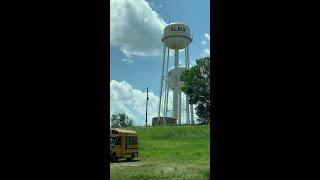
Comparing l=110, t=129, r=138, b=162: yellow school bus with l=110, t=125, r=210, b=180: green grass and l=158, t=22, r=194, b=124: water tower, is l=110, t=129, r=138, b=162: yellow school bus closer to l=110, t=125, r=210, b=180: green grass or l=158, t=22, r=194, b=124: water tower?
l=110, t=125, r=210, b=180: green grass

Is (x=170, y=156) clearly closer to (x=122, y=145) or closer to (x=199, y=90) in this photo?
(x=122, y=145)

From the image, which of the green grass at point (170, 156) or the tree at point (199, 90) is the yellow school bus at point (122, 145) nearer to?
the green grass at point (170, 156)

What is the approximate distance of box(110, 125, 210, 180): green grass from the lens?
18969 millimetres

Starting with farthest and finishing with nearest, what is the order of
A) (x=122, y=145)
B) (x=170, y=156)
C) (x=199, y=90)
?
(x=199, y=90) → (x=170, y=156) → (x=122, y=145)

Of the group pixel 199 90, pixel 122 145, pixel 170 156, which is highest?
pixel 199 90

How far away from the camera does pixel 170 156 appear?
3119cm

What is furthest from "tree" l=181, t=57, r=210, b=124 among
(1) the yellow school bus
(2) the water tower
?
(1) the yellow school bus

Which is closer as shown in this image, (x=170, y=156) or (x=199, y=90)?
(x=170, y=156)

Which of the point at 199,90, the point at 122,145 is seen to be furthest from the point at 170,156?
the point at 199,90
